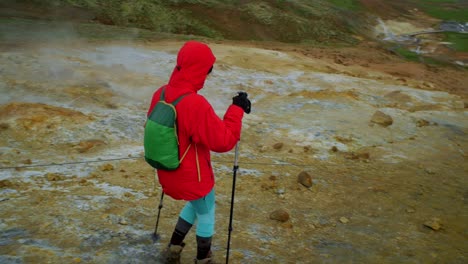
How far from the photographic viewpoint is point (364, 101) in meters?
13.1

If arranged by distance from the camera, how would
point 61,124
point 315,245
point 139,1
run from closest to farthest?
point 315,245 → point 61,124 → point 139,1

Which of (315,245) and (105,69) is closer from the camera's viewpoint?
(315,245)

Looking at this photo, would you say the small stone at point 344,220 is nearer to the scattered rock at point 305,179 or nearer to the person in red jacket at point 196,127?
the scattered rock at point 305,179

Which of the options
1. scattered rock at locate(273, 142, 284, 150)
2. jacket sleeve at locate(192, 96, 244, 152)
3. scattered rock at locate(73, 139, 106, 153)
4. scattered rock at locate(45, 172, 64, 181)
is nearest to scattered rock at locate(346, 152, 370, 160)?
scattered rock at locate(273, 142, 284, 150)

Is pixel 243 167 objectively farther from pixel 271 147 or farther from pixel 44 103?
pixel 44 103

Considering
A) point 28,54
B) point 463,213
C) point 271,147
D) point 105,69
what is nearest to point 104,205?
point 271,147

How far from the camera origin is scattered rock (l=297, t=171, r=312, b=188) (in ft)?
23.1

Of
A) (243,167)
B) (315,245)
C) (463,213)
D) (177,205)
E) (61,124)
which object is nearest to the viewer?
(315,245)

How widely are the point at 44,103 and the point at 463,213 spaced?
8287 mm

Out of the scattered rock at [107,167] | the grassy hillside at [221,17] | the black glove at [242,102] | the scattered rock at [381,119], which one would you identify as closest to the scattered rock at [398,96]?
the scattered rock at [381,119]

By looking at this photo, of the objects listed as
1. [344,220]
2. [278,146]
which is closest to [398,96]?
[278,146]

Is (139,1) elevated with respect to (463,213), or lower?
elevated

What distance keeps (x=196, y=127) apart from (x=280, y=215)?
107 inches

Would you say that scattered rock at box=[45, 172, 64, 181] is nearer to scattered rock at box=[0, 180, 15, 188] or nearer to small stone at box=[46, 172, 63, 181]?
small stone at box=[46, 172, 63, 181]
